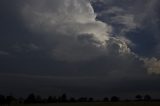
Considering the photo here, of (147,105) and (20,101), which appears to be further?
(20,101)

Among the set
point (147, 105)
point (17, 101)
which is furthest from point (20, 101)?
point (147, 105)

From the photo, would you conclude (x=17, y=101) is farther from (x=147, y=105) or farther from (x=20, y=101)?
(x=147, y=105)

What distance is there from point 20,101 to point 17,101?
2.35 meters

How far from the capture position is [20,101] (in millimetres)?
187250

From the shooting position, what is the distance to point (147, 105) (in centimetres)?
12762

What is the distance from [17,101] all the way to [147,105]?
80317 mm

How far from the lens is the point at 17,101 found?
18525cm

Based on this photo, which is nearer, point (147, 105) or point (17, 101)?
point (147, 105)

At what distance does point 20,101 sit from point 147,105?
80972 mm
